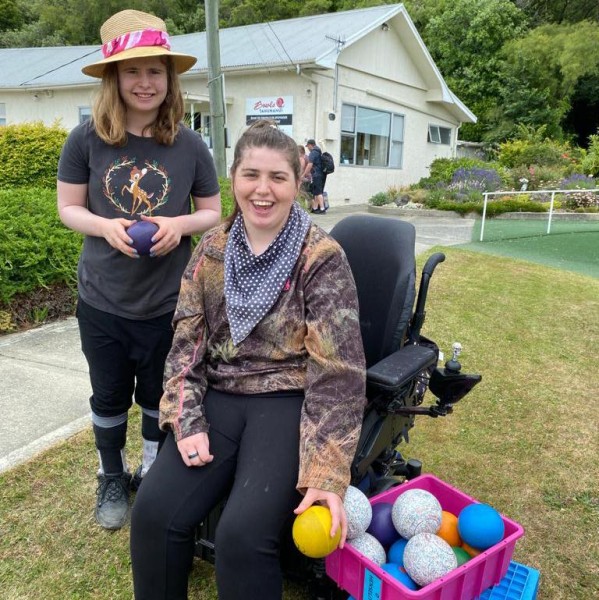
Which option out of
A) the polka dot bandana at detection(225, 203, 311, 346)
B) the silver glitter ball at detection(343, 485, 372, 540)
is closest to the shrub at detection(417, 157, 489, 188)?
the polka dot bandana at detection(225, 203, 311, 346)

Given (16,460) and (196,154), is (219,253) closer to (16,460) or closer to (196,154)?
(196,154)

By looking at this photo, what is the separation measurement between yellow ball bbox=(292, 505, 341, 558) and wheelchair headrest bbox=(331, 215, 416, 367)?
77cm

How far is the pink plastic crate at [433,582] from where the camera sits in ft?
5.29

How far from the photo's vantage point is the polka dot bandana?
1839 mm

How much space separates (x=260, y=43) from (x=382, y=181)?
4.90 metres

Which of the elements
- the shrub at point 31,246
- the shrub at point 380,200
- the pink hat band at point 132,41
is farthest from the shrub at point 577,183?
the pink hat band at point 132,41

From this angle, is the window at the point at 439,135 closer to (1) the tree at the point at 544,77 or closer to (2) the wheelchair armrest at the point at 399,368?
(1) the tree at the point at 544,77

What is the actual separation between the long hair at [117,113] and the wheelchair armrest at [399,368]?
1130mm

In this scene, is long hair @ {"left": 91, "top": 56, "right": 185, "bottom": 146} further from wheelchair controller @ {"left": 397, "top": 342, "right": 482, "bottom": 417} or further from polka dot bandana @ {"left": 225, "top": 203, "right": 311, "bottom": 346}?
wheelchair controller @ {"left": 397, "top": 342, "right": 482, "bottom": 417}

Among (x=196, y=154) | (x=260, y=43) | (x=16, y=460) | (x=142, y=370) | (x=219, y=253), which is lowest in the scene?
(x=16, y=460)

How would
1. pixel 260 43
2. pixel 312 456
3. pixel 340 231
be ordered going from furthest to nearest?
pixel 260 43 → pixel 340 231 → pixel 312 456

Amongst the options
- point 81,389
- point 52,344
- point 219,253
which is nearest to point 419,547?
point 219,253

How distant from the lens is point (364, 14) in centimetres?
1490

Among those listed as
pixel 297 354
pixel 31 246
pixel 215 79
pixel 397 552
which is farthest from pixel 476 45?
pixel 397 552
